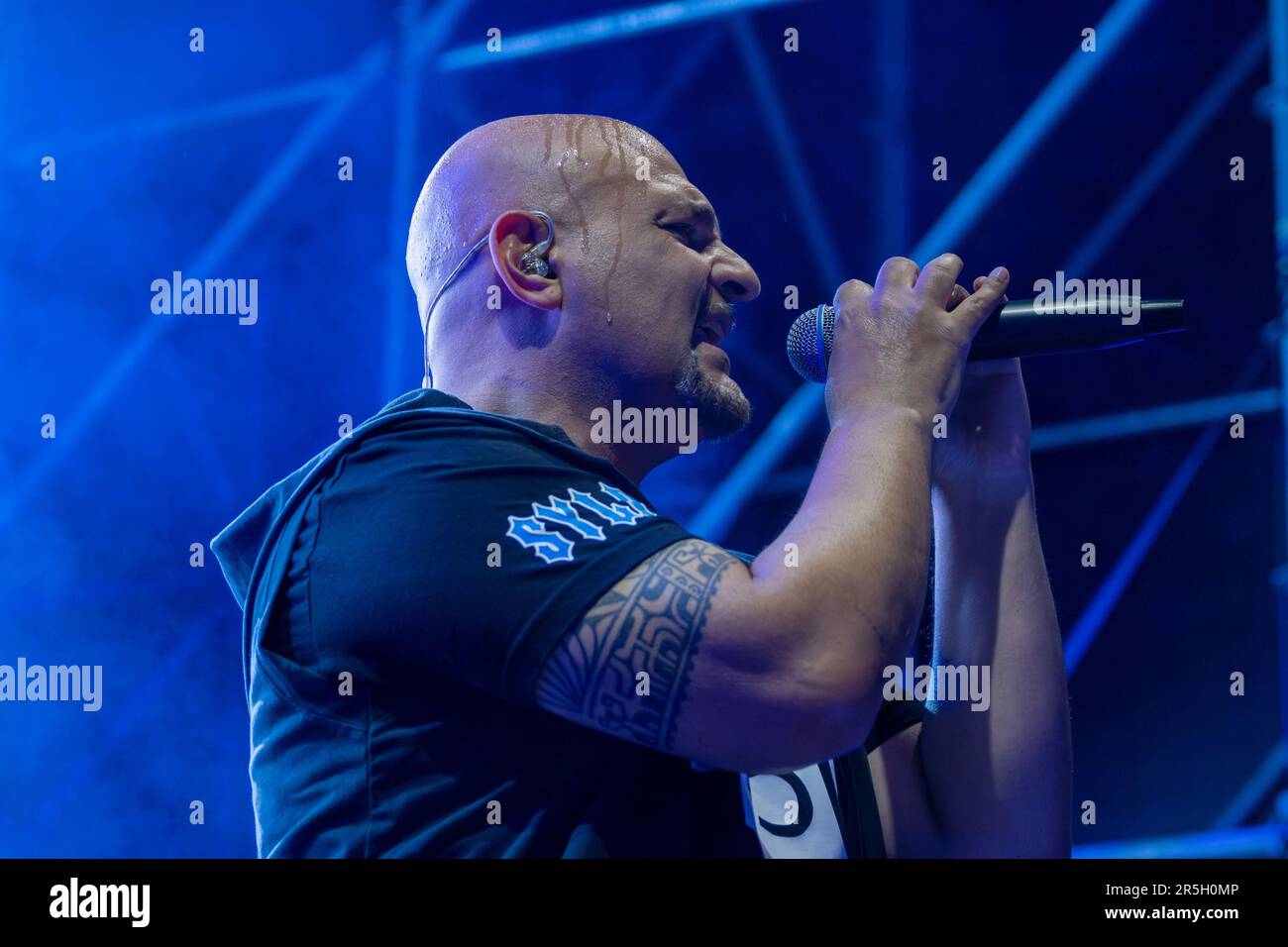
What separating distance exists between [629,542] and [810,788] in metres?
0.47

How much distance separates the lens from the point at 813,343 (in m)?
1.32

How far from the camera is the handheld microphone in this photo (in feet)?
4.11

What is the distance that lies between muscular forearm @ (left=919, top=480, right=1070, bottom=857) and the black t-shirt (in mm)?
397

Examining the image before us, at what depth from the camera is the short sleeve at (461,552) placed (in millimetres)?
949

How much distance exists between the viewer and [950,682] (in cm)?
141

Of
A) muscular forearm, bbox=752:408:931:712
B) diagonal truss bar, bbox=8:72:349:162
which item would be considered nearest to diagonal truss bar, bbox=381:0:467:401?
diagonal truss bar, bbox=8:72:349:162

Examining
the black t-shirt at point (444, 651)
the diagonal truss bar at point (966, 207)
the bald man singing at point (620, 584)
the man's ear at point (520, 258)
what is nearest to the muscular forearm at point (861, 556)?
the bald man singing at point (620, 584)

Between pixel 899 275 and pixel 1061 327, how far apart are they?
18 centimetres

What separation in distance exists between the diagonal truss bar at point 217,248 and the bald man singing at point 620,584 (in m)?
0.68

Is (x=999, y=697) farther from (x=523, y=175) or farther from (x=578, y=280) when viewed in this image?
(x=523, y=175)

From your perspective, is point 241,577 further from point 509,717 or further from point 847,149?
point 847,149

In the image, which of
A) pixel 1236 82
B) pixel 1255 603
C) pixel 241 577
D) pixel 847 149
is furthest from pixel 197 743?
pixel 1236 82

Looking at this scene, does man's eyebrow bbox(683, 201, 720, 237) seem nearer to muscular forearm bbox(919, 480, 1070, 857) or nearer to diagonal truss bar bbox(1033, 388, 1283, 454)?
muscular forearm bbox(919, 480, 1070, 857)

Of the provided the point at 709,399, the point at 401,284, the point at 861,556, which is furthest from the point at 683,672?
the point at 401,284
